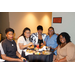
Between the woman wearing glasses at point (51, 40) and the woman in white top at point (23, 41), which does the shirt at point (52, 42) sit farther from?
the woman in white top at point (23, 41)

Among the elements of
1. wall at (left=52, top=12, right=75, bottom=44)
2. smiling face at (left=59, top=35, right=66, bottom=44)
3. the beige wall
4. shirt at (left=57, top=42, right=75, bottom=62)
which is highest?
the beige wall

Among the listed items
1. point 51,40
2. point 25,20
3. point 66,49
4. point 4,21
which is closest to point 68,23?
point 51,40

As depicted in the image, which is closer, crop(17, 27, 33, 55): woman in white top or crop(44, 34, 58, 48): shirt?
crop(17, 27, 33, 55): woman in white top

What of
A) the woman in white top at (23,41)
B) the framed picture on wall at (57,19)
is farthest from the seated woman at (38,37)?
the framed picture on wall at (57,19)

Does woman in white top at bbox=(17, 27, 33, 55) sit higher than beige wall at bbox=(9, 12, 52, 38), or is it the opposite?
beige wall at bbox=(9, 12, 52, 38)

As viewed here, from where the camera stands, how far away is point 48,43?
3043 mm

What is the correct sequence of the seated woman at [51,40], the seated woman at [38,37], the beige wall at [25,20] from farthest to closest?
1. the beige wall at [25,20]
2. the seated woman at [38,37]
3. the seated woman at [51,40]

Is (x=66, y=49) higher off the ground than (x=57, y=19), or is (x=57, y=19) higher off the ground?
(x=57, y=19)

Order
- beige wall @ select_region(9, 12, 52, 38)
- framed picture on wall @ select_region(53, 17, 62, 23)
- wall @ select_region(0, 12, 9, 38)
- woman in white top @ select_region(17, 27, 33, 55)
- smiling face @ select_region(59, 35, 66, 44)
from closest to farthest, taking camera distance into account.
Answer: smiling face @ select_region(59, 35, 66, 44) → woman in white top @ select_region(17, 27, 33, 55) → framed picture on wall @ select_region(53, 17, 62, 23) → wall @ select_region(0, 12, 9, 38) → beige wall @ select_region(9, 12, 52, 38)

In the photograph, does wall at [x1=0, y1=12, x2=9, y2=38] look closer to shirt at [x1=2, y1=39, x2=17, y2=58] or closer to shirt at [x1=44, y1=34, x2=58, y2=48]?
shirt at [x1=44, y1=34, x2=58, y2=48]

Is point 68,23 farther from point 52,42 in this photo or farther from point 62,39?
point 62,39

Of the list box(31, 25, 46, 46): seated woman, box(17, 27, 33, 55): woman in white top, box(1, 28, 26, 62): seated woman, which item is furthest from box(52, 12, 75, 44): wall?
box(1, 28, 26, 62): seated woman
